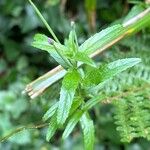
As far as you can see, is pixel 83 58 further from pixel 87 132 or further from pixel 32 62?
pixel 32 62

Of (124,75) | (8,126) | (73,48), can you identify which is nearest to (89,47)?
(73,48)

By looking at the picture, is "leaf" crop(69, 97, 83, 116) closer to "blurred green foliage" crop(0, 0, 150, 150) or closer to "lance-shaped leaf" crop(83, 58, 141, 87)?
"lance-shaped leaf" crop(83, 58, 141, 87)

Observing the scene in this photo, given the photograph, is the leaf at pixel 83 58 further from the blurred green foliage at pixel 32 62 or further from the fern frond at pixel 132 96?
the blurred green foliage at pixel 32 62

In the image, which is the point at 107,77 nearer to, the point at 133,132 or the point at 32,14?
the point at 133,132

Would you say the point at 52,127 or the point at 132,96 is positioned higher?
the point at 52,127

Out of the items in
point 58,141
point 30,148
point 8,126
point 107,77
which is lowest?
point 58,141

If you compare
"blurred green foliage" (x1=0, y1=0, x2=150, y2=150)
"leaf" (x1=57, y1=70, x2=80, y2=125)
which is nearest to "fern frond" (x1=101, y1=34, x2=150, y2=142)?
"leaf" (x1=57, y1=70, x2=80, y2=125)

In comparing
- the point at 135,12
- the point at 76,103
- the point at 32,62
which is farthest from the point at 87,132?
the point at 32,62
